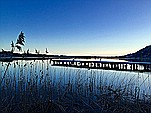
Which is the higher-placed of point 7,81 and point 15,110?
point 7,81

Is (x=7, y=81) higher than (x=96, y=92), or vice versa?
(x=7, y=81)

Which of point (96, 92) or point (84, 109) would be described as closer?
point (84, 109)

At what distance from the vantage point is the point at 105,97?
841cm

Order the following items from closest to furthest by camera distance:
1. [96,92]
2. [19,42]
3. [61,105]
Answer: [19,42] < [61,105] < [96,92]

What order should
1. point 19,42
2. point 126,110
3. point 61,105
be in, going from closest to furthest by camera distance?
point 19,42 → point 126,110 → point 61,105

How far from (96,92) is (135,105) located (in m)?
2.92

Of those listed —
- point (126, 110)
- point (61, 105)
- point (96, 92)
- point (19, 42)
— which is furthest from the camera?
point (96, 92)

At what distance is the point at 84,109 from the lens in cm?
782

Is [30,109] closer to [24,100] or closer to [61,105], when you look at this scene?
[24,100]

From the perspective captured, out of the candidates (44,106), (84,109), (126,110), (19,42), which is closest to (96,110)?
(84,109)

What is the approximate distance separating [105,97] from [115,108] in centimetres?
98

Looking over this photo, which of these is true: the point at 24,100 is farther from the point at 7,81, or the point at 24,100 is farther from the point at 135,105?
the point at 135,105

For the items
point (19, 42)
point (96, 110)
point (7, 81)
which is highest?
point (19, 42)

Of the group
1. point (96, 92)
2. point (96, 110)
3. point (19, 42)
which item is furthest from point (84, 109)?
point (19, 42)
